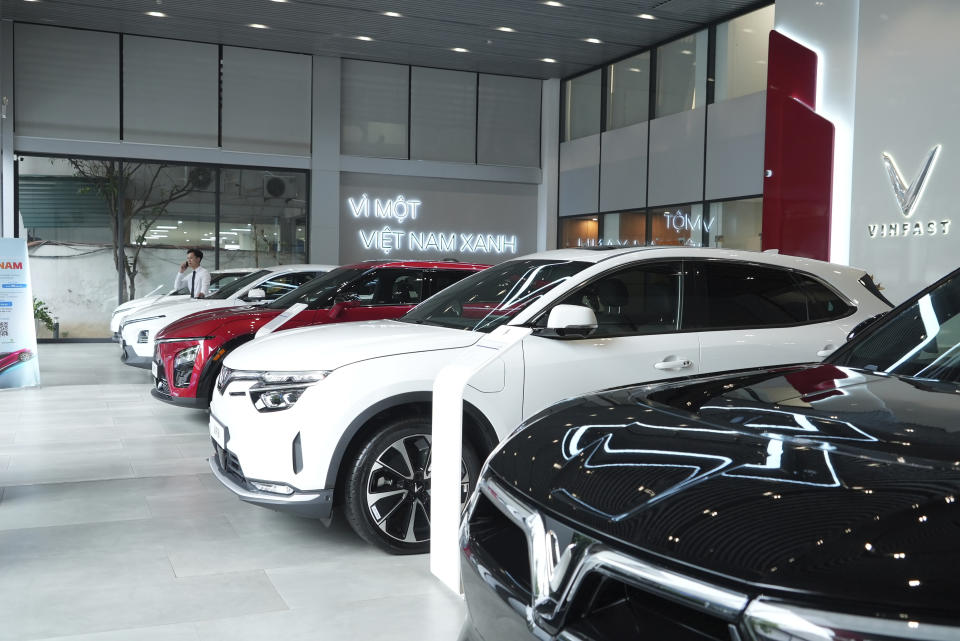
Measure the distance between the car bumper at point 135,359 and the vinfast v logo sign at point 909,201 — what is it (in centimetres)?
864

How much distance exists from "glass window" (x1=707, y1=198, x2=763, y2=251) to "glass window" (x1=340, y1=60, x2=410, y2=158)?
6765mm

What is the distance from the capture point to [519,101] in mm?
19016

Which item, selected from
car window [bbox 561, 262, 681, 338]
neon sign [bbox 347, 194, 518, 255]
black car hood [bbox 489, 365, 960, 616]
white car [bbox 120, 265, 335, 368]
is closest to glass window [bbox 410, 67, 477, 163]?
neon sign [bbox 347, 194, 518, 255]

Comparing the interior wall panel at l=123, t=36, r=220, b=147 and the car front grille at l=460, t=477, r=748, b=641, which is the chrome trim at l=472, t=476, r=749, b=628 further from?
the interior wall panel at l=123, t=36, r=220, b=147

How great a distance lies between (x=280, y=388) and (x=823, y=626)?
3224 millimetres

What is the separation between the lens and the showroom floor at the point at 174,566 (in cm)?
342

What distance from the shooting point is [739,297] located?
4680mm

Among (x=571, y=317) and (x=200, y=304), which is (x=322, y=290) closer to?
(x=200, y=304)

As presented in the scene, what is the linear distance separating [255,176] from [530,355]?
46.8 ft

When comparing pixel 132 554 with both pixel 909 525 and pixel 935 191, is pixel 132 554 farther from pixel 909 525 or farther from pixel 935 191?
pixel 935 191

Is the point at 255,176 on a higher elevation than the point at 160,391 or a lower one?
higher

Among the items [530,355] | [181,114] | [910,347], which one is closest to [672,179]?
[181,114]

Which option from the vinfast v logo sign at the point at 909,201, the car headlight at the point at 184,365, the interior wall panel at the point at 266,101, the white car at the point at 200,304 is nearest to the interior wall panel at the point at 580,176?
the interior wall panel at the point at 266,101

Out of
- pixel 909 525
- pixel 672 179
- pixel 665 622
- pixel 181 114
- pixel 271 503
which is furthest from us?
pixel 181 114
